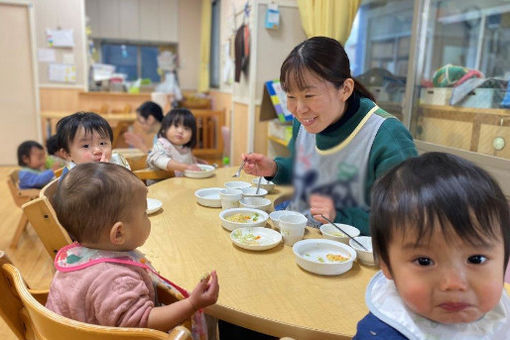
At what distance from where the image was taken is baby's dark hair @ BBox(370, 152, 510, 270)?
0.59m

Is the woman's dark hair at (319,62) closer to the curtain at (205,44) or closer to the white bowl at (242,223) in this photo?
the white bowl at (242,223)

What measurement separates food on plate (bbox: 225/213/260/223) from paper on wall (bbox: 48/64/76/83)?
5.15 metres

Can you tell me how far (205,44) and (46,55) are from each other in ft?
7.67

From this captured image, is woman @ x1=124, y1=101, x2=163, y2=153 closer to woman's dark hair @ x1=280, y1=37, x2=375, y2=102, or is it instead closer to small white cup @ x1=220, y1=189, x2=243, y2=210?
small white cup @ x1=220, y1=189, x2=243, y2=210

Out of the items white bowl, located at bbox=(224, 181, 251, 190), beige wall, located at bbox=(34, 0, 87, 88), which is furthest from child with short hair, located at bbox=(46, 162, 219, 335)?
beige wall, located at bbox=(34, 0, 87, 88)

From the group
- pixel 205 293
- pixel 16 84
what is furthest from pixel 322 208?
pixel 16 84

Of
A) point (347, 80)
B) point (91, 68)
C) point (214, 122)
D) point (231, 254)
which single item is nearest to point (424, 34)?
point (347, 80)

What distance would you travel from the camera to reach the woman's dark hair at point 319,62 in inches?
48.9

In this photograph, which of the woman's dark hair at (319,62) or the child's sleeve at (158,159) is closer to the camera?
the woman's dark hair at (319,62)

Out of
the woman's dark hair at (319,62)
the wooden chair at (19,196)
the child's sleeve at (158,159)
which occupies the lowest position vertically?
the wooden chair at (19,196)

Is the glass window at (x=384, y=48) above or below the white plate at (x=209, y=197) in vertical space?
above

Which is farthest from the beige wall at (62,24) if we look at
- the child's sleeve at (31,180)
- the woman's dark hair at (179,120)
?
the woman's dark hair at (179,120)

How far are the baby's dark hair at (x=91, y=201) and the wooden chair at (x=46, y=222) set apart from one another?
245 millimetres

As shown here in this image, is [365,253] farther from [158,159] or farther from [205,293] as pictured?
[158,159]
